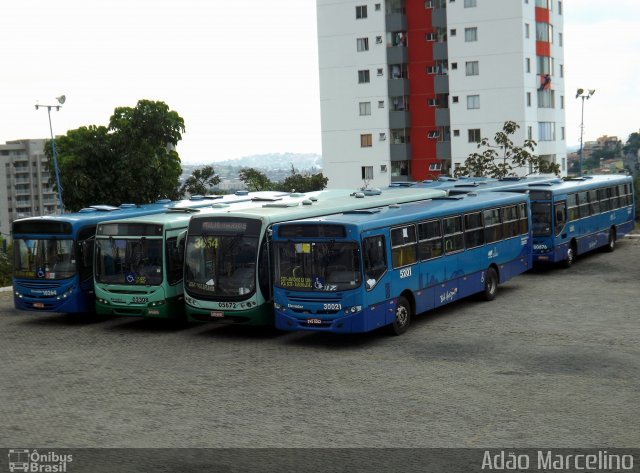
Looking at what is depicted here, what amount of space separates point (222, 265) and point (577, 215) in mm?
15879

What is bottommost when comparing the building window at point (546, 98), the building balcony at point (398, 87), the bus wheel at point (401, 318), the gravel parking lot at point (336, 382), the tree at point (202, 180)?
the gravel parking lot at point (336, 382)

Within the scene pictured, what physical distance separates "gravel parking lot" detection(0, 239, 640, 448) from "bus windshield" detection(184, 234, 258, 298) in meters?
1.12

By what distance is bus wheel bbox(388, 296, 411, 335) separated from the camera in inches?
770

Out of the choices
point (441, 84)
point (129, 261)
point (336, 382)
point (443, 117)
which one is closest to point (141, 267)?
point (129, 261)

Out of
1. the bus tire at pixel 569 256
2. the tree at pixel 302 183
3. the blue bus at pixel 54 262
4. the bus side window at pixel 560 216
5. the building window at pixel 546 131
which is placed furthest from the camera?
the building window at pixel 546 131

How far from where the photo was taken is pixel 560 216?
2989 cm

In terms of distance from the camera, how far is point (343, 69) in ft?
245

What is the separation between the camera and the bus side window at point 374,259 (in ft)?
60.7

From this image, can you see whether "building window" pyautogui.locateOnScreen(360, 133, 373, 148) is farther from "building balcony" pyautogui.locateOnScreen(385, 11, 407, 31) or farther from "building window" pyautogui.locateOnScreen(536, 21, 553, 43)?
"building window" pyautogui.locateOnScreen(536, 21, 553, 43)

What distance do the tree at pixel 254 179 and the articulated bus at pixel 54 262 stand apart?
1678 inches

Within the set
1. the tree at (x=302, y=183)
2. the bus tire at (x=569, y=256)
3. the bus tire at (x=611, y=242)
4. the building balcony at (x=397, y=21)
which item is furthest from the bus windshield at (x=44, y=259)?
the building balcony at (x=397, y=21)

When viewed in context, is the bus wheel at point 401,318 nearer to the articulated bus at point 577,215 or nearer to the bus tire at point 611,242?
the articulated bus at point 577,215

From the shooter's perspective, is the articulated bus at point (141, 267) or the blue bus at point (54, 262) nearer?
the articulated bus at point (141, 267)

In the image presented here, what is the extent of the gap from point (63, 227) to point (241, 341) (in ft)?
17.9
